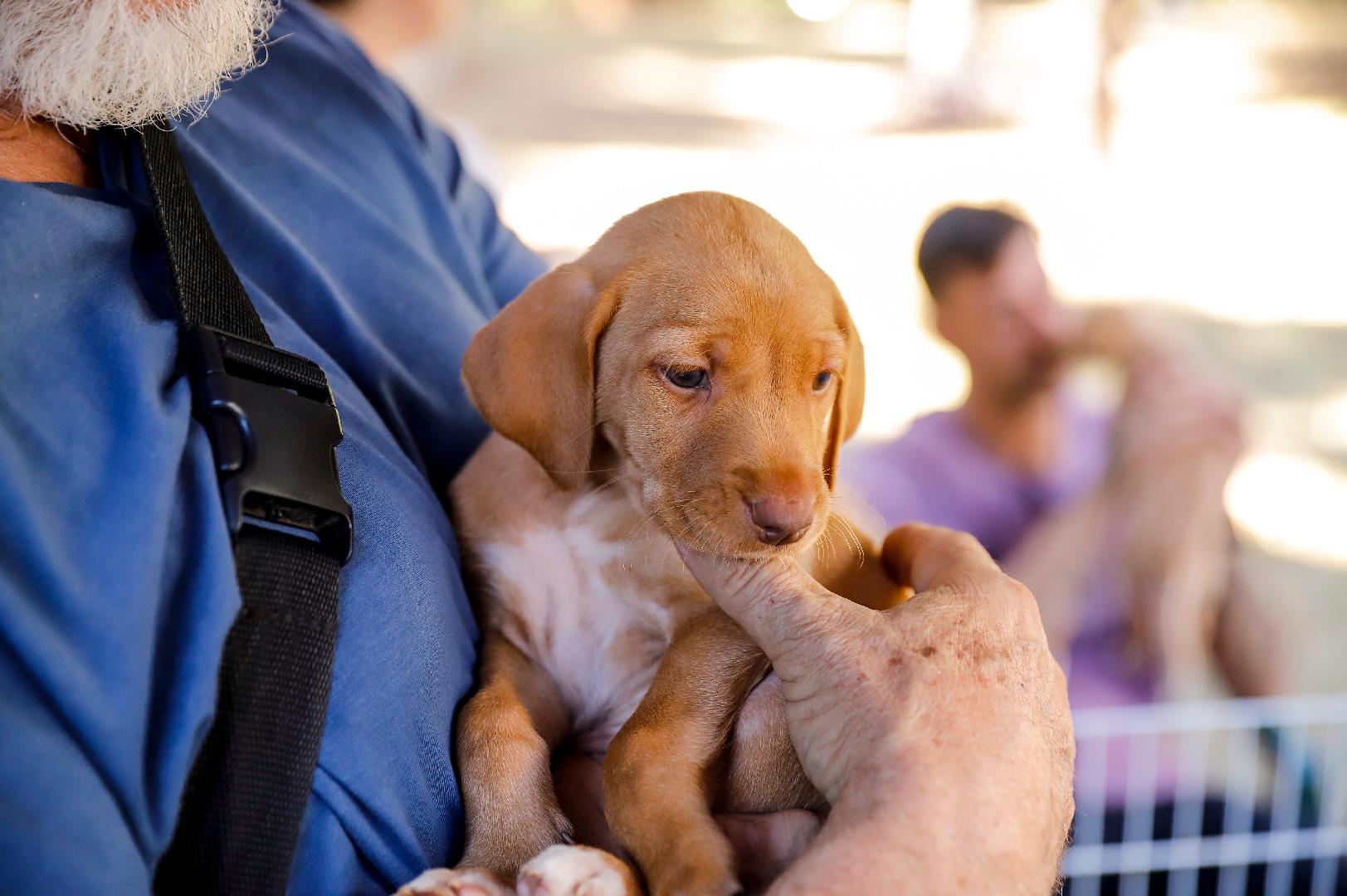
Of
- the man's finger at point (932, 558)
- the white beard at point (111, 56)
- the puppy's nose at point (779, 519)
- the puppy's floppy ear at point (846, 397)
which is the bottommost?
the man's finger at point (932, 558)

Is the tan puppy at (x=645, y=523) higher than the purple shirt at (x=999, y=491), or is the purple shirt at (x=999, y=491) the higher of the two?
the tan puppy at (x=645, y=523)

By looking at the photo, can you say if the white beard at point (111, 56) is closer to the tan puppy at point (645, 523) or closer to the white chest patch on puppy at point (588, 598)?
the tan puppy at point (645, 523)

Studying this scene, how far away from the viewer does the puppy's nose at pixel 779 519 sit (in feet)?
5.24

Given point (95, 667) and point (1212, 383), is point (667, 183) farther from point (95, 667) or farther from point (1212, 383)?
point (95, 667)

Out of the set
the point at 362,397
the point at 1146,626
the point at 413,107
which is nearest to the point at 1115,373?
the point at 1146,626

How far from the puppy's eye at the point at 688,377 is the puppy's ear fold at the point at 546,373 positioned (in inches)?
5.0

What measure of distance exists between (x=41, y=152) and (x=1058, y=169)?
7284 mm

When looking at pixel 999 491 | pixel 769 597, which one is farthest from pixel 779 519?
pixel 999 491

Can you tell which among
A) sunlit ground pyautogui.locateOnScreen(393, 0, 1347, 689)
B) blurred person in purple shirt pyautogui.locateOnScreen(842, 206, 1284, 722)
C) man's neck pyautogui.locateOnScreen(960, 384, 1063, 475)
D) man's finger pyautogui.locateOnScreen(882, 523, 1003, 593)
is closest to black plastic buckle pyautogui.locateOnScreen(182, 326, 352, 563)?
man's finger pyautogui.locateOnScreen(882, 523, 1003, 593)

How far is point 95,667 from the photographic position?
1207 mm

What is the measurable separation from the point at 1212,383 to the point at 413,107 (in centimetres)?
309

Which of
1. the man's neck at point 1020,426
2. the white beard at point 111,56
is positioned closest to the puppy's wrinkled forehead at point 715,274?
the white beard at point 111,56

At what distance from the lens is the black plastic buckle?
1365mm

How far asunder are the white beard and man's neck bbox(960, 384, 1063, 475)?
313cm
